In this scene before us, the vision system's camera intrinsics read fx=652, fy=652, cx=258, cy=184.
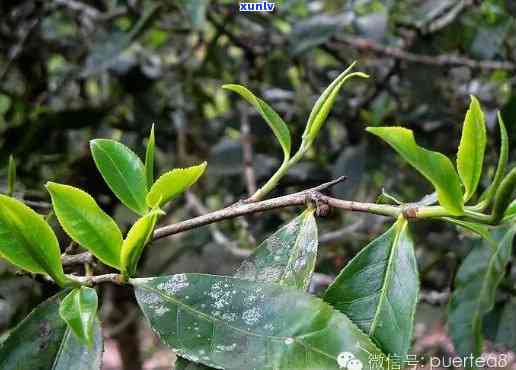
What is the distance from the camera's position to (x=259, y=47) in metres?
1.26

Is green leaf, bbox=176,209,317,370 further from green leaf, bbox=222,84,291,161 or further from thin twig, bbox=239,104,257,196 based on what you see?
thin twig, bbox=239,104,257,196

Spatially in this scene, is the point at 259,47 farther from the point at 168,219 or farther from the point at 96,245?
the point at 96,245

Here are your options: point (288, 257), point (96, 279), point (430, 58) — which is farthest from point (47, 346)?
point (430, 58)

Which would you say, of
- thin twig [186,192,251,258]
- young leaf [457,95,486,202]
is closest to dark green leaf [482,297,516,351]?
thin twig [186,192,251,258]

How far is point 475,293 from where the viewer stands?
0.61 meters

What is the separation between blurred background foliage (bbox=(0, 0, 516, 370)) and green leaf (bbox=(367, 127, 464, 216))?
0.55 meters

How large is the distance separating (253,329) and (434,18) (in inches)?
33.9

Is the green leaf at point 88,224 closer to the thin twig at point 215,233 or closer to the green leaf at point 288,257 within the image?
the green leaf at point 288,257

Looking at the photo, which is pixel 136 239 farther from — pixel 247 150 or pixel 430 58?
pixel 430 58

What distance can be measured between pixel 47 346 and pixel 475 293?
0.39 metres

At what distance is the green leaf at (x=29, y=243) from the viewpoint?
0.40 meters

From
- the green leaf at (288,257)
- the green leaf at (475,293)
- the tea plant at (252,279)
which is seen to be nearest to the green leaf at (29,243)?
the tea plant at (252,279)

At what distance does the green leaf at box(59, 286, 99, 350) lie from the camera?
1.23 feet

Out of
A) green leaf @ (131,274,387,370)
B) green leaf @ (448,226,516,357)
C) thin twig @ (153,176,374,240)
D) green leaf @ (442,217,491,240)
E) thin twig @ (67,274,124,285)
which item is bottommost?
green leaf @ (448,226,516,357)
